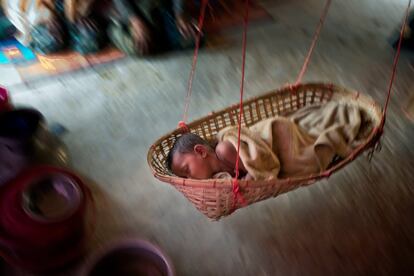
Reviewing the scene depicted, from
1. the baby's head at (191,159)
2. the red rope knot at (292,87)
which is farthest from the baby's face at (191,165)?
the red rope knot at (292,87)

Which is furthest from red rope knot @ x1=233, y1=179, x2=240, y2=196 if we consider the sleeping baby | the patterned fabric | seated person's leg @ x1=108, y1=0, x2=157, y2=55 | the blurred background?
the patterned fabric

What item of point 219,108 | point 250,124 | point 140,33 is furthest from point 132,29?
point 250,124

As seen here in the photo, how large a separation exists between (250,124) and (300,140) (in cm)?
22

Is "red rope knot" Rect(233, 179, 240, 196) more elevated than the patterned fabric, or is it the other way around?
the patterned fabric

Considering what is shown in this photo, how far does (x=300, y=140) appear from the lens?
4.38 ft

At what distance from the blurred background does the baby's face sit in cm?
20

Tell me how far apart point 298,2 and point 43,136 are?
1.91 m

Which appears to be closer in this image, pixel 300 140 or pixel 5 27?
pixel 300 140

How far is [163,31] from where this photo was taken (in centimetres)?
212

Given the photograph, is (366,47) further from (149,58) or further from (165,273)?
(165,273)

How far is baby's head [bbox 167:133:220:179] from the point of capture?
1.23 meters

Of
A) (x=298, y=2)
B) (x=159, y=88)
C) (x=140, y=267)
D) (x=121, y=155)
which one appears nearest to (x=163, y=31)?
(x=159, y=88)

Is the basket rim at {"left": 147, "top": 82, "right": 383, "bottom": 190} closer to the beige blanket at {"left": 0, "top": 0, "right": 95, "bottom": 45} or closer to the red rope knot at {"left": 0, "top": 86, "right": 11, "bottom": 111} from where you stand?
the red rope knot at {"left": 0, "top": 86, "right": 11, "bottom": 111}

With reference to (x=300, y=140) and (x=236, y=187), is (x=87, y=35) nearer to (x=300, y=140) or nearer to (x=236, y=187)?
(x=300, y=140)
